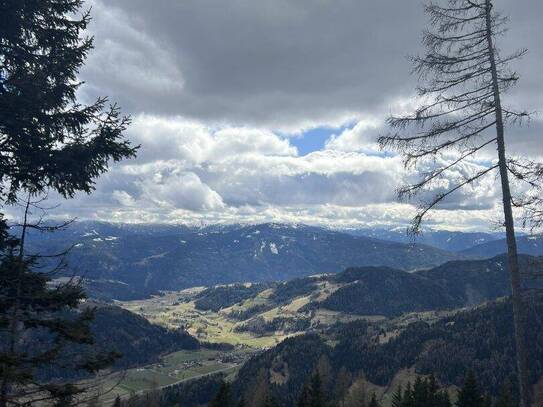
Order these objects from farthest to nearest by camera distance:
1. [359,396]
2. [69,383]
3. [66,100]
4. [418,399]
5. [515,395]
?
[515,395]
[359,396]
[418,399]
[66,100]
[69,383]

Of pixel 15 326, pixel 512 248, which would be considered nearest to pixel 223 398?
pixel 512 248

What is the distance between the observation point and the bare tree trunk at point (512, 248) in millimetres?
17922

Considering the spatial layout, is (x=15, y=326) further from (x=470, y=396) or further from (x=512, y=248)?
(x=470, y=396)

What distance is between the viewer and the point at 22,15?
687 inches

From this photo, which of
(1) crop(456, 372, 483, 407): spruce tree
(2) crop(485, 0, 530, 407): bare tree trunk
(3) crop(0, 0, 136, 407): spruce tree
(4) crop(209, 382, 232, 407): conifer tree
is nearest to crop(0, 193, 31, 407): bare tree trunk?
(3) crop(0, 0, 136, 407): spruce tree

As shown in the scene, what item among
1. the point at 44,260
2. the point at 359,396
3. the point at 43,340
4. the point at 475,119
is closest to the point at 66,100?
the point at 44,260

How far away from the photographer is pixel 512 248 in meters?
18.8

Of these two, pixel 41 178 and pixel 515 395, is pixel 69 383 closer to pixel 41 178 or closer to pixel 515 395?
pixel 41 178

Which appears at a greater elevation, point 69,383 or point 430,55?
point 430,55

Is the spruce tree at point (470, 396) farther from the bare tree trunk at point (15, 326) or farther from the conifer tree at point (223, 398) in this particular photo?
the bare tree trunk at point (15, 326)

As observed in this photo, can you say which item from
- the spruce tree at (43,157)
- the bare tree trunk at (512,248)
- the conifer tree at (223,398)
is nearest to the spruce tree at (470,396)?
the conifer tree at (223,398)

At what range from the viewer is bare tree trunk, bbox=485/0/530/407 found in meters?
17.9

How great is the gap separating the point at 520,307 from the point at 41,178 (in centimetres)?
2048

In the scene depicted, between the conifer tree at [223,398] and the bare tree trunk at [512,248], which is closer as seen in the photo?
the bare tree trunk at [512,248]
